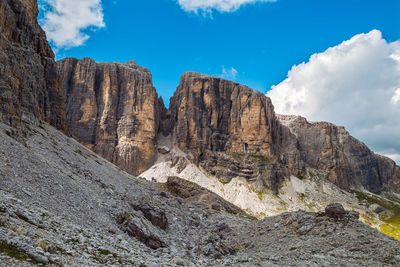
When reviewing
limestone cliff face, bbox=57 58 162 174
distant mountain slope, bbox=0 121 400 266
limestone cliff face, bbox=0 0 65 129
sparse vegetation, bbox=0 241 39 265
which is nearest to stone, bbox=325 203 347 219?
distant mountain slope, bbox=0 121 400 266

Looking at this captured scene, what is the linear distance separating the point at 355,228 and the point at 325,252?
6782 millimetres

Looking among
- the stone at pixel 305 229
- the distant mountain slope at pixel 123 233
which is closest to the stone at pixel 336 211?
the distant mountain slope at pixel 123 233

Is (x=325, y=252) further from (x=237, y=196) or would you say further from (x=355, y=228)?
(x=237, y=196)

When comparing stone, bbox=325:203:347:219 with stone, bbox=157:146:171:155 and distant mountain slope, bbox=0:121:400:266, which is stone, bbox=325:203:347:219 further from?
stone, bbox=157:146:171:155

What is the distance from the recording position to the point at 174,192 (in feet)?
286

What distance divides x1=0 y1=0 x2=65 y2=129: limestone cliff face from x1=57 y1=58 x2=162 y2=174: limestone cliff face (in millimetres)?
94778

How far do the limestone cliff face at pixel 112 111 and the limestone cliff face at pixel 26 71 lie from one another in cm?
9478

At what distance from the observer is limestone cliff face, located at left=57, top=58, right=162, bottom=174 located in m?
180

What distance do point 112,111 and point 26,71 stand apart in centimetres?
12259

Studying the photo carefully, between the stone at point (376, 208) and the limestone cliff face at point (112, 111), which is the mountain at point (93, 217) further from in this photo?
the stone at point (376, 208)

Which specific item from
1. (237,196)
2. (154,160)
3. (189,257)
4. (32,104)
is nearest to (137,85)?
(154,160)

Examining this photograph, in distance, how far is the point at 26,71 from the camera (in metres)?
67.8

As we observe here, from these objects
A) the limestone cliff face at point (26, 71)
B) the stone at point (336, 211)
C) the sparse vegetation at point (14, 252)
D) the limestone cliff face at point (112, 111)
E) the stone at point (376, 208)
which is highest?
the limestone cliff face at point (112, 111)

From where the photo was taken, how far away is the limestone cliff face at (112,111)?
590 ft
